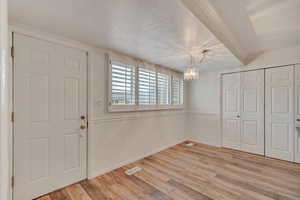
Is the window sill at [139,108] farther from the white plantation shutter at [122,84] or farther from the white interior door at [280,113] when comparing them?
the white interior door at [280,113]

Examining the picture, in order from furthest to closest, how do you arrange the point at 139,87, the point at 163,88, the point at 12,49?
1. the point at 163,88
2. the point at 139,87
3. the point at 12,49

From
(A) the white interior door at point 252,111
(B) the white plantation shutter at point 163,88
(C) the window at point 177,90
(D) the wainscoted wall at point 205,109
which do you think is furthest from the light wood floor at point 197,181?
(C) the window at point 177,90

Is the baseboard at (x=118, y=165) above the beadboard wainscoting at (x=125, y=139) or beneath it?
beneath

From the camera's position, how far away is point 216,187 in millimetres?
2090

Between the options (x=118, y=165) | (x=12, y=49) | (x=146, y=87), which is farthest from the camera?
(x=146, y=87)

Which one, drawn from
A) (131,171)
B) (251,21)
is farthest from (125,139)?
(251,21)

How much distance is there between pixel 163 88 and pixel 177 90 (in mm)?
718

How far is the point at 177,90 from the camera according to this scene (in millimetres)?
4281

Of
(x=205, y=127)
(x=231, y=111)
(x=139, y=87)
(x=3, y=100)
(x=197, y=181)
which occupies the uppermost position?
(x=139, y=87)

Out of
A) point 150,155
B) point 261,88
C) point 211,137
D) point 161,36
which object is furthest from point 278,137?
point 161,36

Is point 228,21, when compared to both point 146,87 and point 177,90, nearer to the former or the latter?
point 146,87

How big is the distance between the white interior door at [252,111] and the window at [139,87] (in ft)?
5.81

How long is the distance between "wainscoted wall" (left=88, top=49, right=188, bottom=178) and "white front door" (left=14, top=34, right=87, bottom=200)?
0.15m

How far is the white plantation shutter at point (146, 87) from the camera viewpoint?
3.08 meters
